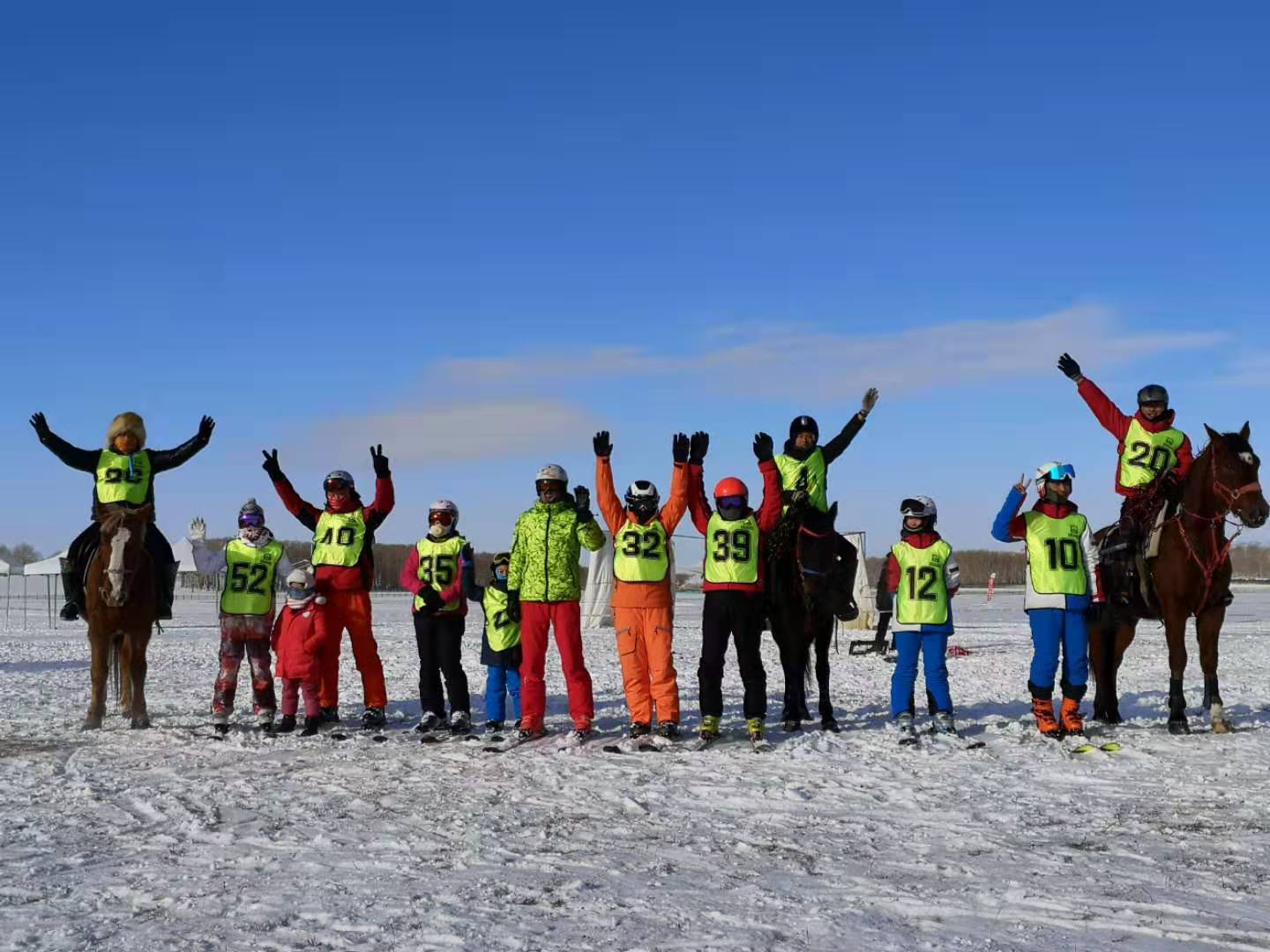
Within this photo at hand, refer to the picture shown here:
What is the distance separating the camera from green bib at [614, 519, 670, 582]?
948 cm

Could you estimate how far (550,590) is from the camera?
9.53 metres

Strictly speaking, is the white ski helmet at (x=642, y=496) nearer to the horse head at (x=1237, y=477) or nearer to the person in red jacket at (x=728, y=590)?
the person in red jacket at (x=728, y=590)

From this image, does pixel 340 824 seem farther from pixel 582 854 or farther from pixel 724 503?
pixel 724 503

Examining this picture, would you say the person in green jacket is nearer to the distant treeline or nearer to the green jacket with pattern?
the green jacket with pattern

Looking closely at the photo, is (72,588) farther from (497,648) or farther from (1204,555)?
(1204,555)

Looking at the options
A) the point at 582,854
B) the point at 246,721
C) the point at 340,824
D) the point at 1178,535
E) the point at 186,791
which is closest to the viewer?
the point at 582,854

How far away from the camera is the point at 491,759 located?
875 cm

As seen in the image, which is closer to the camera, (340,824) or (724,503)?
(340,824)

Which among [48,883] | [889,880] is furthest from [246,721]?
[889,880]

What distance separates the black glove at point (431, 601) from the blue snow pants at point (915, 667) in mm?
3801

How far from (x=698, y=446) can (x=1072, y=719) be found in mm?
3713

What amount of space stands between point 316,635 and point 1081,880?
670 centimetres

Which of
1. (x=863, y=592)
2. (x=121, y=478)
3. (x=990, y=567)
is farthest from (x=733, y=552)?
(x=990, y=567)

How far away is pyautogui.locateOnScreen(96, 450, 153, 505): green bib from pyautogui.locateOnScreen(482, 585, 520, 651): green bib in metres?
3.21
